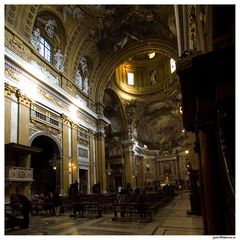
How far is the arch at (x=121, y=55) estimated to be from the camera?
78.5 feet

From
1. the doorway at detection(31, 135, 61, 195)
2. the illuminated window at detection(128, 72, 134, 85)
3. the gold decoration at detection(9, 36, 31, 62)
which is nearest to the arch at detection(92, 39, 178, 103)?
the doorway at detection(31, 135, 61, 195)

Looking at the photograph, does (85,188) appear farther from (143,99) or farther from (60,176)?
(143,99)

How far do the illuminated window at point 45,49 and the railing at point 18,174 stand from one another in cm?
774

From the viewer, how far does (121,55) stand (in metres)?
24.7

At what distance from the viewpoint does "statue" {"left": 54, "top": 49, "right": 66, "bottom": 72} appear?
17.9 meters

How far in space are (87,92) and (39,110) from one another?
27.4 feet

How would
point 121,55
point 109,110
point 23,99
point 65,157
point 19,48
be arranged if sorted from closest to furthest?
point 23,99, point 19,48, point 65,157, point 121,55, point 109,110

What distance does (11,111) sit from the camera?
1255 cm

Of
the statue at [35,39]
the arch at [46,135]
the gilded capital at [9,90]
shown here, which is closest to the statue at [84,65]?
the statue at [35,39]

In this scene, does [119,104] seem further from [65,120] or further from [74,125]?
[65,120]

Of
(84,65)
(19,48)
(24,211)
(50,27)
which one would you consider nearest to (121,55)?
(84,65)

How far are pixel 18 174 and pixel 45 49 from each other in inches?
348

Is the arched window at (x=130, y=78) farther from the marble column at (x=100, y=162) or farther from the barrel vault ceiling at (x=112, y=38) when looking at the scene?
the marble column at (x=100, y=162)
